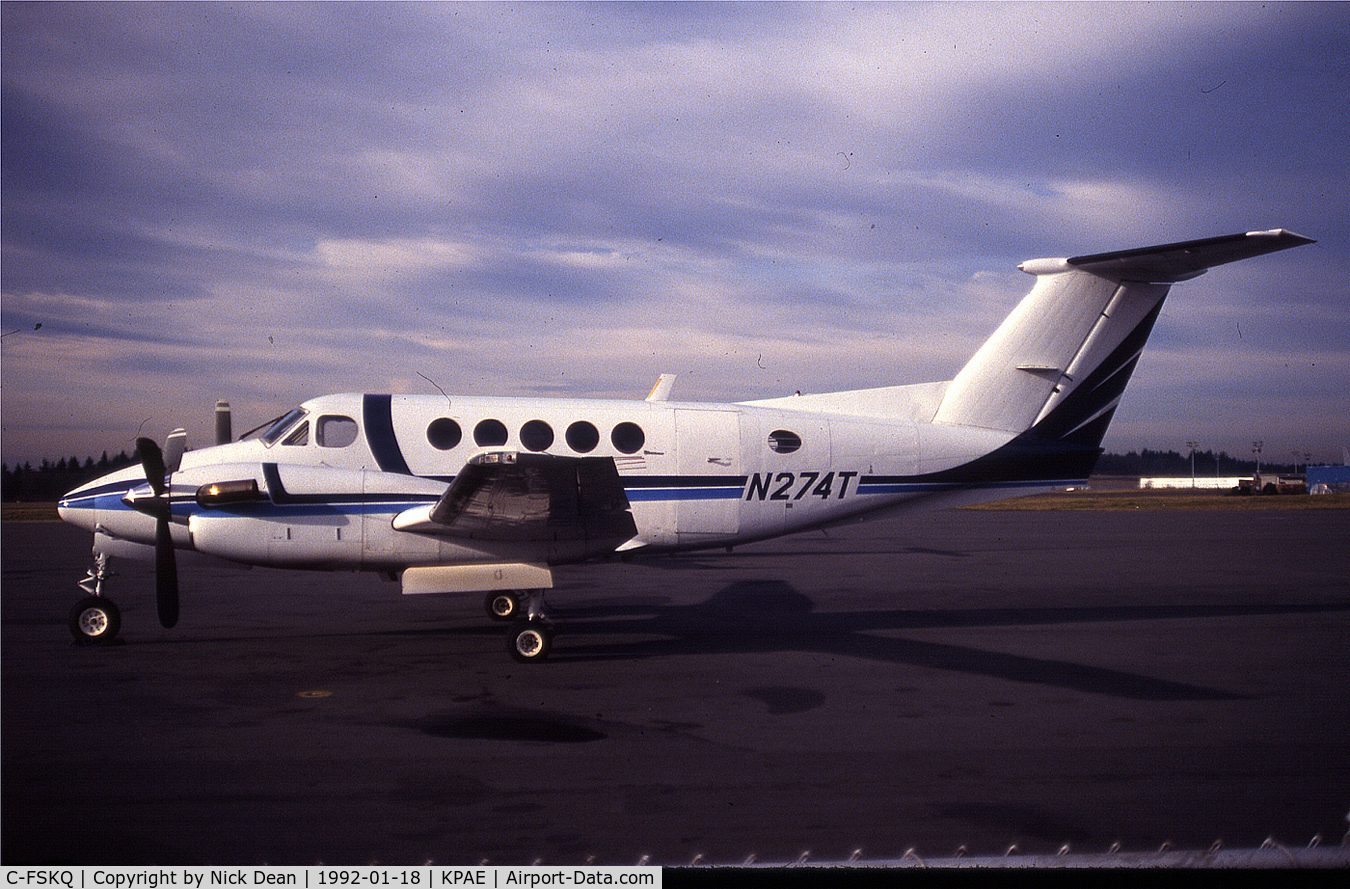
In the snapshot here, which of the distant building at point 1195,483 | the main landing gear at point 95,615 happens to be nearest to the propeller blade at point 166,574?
the main landing gear at point 95,615

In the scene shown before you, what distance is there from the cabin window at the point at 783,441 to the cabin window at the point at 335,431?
4.63 m

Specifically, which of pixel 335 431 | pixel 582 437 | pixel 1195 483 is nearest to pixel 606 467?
pixel 582 437

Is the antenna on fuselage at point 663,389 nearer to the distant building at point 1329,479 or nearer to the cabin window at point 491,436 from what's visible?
the cabin window at point 491,436

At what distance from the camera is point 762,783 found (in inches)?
200

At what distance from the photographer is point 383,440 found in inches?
368

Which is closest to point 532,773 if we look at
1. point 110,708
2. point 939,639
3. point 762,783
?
point 762,783

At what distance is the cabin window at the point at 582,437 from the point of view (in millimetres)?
9461

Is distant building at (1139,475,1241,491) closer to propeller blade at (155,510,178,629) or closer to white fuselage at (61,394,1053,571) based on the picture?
white fuselage at (61,394,1053,571)

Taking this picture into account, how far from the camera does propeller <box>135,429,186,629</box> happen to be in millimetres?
8438

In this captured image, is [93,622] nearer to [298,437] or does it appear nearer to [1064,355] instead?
[298,437]

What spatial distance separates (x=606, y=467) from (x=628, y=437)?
1.72 meters
